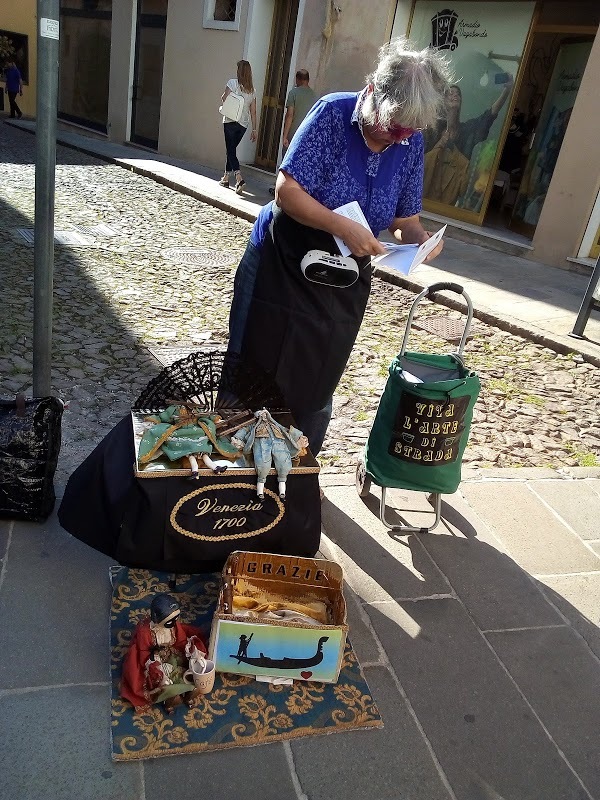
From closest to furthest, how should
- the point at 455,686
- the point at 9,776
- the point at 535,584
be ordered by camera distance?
1. the point at 9,776
2. the point at 455,686
3. the point at 535,584

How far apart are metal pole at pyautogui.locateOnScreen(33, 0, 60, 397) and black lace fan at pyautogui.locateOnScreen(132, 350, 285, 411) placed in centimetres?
61

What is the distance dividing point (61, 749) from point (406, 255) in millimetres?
2046

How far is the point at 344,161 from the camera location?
2.56m

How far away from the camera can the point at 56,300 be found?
5777 mm

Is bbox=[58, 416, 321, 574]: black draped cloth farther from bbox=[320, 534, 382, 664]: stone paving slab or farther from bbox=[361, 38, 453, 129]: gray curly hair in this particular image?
bbox=[361, 38, 453, 129]: gray curly hair

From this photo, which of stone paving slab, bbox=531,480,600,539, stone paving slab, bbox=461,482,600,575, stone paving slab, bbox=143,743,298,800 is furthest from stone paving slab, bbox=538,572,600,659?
stone paving slab, bbox=143,743,298,800

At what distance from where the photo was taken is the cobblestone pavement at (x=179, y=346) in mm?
4285

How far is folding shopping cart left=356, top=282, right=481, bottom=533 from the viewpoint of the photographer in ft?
9.76

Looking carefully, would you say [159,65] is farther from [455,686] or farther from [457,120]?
[455,686]

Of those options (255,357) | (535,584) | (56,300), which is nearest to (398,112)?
(255,357)

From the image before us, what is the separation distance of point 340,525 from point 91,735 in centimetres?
152

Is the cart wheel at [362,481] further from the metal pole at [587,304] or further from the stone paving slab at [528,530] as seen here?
the metal pole at [587,304]

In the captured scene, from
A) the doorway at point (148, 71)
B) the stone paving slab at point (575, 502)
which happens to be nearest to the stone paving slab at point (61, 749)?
the stone paving slab at point (575, 502)

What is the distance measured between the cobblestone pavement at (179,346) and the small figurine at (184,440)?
Result: 3.34 ft
